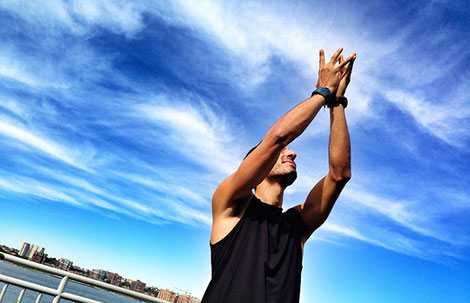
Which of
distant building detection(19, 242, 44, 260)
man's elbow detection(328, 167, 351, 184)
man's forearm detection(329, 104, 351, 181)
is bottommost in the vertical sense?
distant building detection(19, 242, 44, 260)

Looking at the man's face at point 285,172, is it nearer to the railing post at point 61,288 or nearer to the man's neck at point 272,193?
the man's neck at point 272,193

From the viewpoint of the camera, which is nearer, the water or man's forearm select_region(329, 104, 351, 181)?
man's forearm select_region(329, 104, 351, 181)

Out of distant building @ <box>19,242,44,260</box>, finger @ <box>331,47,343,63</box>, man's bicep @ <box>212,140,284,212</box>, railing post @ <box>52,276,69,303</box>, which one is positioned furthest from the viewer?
distant building @ <box>19,242,44,260</box>

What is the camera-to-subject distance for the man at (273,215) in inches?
54.9

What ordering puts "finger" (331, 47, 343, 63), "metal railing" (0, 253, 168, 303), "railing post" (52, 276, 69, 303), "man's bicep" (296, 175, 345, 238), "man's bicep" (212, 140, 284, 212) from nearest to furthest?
"man's bicep" (212, 140, 284, 212) → "man's bicep" (296, 175, 345, 238) → "finger" (331, 47, 343, 63) → "metal railing" (0, 253, 168, 303) → "railing post" (52, 276, 69, 303)

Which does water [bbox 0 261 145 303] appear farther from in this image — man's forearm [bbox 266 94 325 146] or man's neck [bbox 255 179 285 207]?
man's forearm [bbox 266 94 325 146]

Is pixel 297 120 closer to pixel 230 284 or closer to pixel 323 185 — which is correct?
pixel 323 185

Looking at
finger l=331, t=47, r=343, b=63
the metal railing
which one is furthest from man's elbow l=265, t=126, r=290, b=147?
the metal railing

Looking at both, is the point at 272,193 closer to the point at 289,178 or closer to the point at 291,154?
the point at 289,178

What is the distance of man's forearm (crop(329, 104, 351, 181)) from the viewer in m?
1.71

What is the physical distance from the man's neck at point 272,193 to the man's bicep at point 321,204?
20 cm

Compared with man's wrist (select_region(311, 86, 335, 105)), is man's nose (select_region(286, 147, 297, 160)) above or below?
below

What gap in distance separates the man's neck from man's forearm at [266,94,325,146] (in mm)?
626

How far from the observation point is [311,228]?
1.83m
